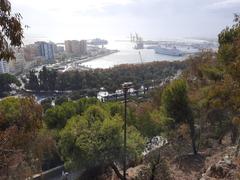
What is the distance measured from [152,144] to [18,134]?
34.7ft

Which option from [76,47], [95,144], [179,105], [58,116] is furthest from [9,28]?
[76,47]

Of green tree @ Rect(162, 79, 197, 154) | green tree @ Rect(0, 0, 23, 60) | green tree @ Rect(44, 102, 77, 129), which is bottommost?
green tree @ Rect(44, 102, 77, 129)

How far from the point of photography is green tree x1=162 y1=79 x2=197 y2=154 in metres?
12.4

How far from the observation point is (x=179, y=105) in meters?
12.5

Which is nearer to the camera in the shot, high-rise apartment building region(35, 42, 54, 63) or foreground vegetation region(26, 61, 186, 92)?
foreground vegetation region(26, 61, 186, 92)

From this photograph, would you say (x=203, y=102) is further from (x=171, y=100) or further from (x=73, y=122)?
(x=73, y=122)

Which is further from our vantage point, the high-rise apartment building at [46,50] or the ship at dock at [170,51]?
the ship at dock at [170,51]

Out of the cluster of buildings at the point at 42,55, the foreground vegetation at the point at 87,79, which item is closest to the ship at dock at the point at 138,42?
the cluster of buildings at the point at 42,55

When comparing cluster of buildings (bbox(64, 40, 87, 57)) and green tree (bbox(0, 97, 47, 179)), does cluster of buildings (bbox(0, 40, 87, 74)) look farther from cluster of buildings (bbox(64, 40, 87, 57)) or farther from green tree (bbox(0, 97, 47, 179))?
green tree (bbox(0, 97, 47, 179))

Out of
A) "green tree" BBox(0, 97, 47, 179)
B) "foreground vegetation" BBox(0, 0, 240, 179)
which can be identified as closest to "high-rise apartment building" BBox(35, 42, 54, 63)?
"foreground vegetation" BBox(0, 0, 240, 179)

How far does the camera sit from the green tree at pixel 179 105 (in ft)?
40.8

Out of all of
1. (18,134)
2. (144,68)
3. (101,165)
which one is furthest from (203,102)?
(144,68)

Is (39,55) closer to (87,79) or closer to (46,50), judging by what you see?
(46,50)

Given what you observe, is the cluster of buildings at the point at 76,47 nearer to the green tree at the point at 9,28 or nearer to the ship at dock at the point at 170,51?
the ship at dock at the point at 170,51
